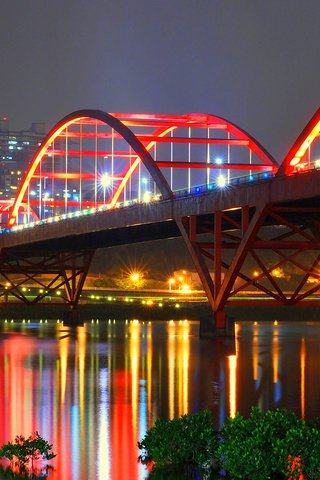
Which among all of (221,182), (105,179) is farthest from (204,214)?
(105,179)

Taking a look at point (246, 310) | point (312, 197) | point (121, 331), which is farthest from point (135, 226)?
point (246, 310)

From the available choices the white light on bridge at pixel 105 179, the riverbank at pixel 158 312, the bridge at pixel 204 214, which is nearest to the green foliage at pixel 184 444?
the bridge at pixel 204 214

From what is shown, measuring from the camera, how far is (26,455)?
811 inches

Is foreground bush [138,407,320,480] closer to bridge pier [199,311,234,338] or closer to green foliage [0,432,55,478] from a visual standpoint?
green foliage [0,432,55,478]

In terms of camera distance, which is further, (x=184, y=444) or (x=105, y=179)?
(x=105, y=179)

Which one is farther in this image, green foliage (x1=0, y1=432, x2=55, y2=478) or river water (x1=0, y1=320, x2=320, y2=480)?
river water (x1=0, y1=320, x2=320, y2=480)

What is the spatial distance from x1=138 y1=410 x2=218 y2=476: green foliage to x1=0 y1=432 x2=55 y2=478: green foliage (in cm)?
199

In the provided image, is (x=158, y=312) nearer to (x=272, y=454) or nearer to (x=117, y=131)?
(x=117, y=131)

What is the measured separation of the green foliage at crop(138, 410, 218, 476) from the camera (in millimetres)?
20062

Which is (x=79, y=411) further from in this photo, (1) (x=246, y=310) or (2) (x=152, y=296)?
(2) (x=152, y=296)

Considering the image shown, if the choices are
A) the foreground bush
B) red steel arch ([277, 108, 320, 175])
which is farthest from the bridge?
the foreground bush

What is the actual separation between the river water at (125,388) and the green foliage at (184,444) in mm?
498

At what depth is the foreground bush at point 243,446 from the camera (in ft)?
61.5

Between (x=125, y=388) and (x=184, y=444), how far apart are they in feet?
47.7
